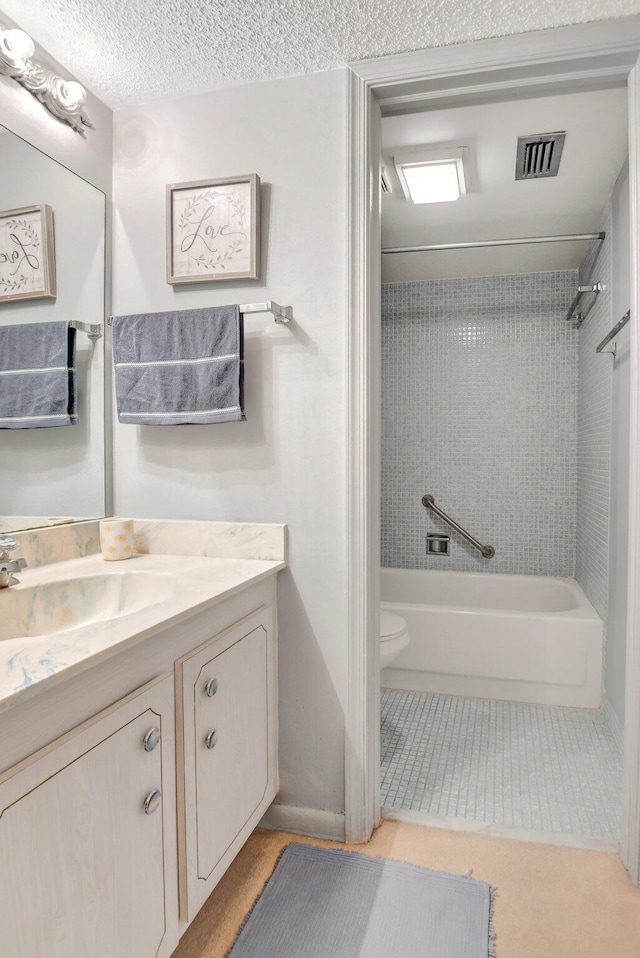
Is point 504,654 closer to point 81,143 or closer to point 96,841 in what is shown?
point 96,841

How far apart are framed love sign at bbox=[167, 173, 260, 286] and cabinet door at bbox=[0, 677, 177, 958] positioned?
1.17m

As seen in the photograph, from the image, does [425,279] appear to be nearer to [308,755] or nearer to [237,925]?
[308,755]

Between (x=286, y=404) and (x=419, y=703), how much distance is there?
5.40 feet

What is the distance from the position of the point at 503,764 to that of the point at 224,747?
1.22m

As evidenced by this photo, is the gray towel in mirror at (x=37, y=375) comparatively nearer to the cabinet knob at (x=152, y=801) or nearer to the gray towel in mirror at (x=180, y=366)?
the gray towel in mirror at (x=180, y=366)

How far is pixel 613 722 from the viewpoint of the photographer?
2279 millimetres

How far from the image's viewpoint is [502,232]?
9.36ft

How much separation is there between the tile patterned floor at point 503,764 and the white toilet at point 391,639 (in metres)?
0.32

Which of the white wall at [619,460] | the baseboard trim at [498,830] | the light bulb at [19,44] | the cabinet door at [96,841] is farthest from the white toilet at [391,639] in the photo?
the light bulb at [19,44]

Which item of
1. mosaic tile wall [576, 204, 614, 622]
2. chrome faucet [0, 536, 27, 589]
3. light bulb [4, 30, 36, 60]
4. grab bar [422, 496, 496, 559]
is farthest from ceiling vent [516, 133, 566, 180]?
chrome faucet [0, 536, 27, 589]

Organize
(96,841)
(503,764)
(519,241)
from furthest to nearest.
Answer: (519,241)
(503,764)
(96,841)

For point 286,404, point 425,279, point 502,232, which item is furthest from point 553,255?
point 286,404

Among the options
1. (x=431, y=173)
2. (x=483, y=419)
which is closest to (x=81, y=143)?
(x=431, y=173)

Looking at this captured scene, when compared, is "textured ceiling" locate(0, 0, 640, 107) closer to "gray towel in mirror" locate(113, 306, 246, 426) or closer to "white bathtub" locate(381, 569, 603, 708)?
"gray towel in mirror" locate(113, 306, 246, 426)
